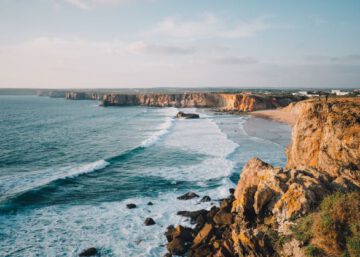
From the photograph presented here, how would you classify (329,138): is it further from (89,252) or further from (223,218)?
(89,252)

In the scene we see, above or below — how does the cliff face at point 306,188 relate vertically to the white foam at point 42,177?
above

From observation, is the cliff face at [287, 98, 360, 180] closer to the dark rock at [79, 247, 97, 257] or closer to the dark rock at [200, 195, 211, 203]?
the dark rock at [200, 195, 211, 203]

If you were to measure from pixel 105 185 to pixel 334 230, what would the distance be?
18.0m

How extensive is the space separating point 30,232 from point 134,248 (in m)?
5.95

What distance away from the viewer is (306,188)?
38.1ft

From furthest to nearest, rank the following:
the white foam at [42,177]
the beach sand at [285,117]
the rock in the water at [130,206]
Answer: the beach sand at [285,117]
the white foam at [42,177]
the rock in the water at [130,206]

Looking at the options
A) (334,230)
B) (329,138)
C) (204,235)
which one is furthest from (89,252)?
(329,138)

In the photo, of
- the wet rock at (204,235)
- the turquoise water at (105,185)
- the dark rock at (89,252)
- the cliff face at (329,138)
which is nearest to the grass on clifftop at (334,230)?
the cliff face at (329,138)

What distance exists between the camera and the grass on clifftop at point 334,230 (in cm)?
897

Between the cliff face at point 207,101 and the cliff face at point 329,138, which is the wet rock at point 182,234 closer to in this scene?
the cliff face at point 329,138

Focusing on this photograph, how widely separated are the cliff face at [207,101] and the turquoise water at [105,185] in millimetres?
51525

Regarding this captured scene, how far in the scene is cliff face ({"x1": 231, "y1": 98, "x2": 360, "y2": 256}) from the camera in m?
9.85

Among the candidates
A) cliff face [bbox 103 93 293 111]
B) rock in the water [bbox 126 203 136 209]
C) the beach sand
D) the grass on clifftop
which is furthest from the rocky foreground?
cliff face [bbox 103 93 293 111]

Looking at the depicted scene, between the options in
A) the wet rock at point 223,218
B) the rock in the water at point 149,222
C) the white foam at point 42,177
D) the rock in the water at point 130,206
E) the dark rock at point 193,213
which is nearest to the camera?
the wet rock at point 223,218
